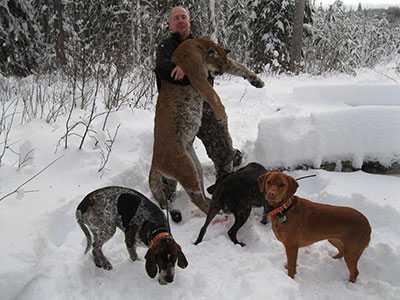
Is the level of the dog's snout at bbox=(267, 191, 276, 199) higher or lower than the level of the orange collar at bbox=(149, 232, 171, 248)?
higher

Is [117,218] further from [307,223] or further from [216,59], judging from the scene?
[216,59]

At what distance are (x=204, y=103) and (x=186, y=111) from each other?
20.6 inches

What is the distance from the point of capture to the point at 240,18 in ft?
64.8

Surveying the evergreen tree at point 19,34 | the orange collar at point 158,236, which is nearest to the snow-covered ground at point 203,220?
A: the orange collar at point 158,236

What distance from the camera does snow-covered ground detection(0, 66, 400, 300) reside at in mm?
2285

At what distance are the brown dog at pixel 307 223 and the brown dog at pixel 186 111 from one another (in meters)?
0.81

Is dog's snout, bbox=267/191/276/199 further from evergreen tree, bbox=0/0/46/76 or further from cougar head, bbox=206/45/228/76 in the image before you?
evergreen tree, bbox=0/0/46/76

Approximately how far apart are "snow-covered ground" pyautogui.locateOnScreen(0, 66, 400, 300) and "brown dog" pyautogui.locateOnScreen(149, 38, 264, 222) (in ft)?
2.21

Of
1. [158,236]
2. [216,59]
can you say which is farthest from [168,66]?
A: [158,236]

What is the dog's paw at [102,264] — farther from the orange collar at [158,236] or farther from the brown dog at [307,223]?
the brown dog at [307,223]

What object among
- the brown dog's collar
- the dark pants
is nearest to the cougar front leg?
the dark pants

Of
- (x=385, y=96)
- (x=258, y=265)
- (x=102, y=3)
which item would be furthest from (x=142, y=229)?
(x=102, y=3)

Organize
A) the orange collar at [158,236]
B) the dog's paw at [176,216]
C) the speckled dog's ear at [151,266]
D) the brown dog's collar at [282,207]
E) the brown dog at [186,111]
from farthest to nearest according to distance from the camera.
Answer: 1. the dog's paw at [176,216]
2. the brown dog at [186,111]
3. the brown dog's collar at [282,207]
4. the orange collar at [158,236]
5. the speckled dog's ear at [151,266]

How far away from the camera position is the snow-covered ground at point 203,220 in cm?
229
